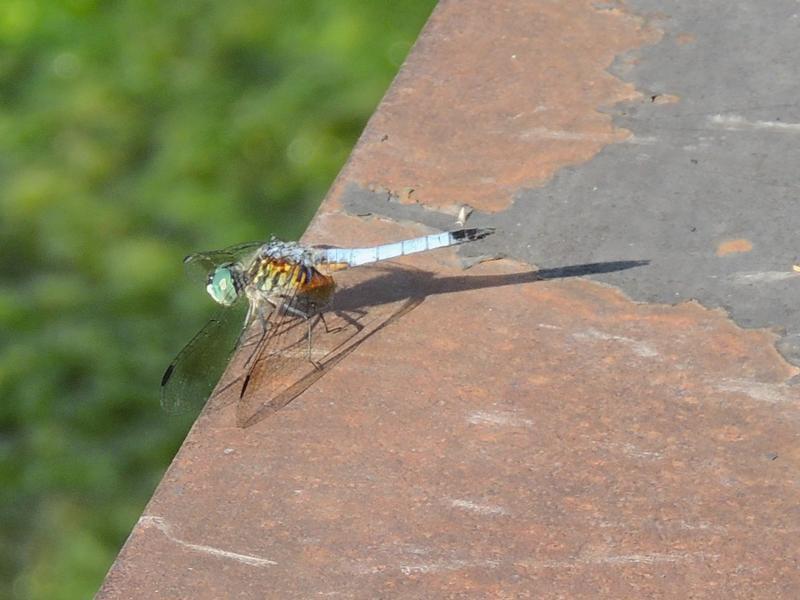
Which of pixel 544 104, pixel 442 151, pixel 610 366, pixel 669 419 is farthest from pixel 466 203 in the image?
pixel 669 419

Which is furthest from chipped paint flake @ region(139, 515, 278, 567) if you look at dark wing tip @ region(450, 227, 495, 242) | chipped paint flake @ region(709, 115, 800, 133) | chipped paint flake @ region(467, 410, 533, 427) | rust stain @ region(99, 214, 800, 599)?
chipped paint flake @ region(709, 115, 800, 133)

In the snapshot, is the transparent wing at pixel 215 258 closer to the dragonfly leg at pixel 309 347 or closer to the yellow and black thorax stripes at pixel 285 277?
the yellow and black thorax stripes at pixel 285 277

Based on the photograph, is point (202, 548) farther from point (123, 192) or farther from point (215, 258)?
point (123, 192)

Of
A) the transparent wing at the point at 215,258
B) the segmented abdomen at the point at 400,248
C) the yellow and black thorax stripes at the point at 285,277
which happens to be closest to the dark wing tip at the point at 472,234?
the segmented abdomen at the point at 400,248

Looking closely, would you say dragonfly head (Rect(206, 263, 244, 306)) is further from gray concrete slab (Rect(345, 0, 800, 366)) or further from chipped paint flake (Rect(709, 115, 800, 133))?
chipped paint flake (Rect(709, 115, 800, 133))

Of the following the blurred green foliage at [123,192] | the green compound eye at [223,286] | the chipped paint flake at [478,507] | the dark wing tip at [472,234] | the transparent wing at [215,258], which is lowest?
the blurred green foliage at [123,192]

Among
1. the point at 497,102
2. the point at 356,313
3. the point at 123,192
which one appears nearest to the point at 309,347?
the point at 356,313

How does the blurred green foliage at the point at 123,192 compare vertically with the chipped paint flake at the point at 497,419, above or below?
below

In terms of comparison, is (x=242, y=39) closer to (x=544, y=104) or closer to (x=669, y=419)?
(x=544, y=104)
